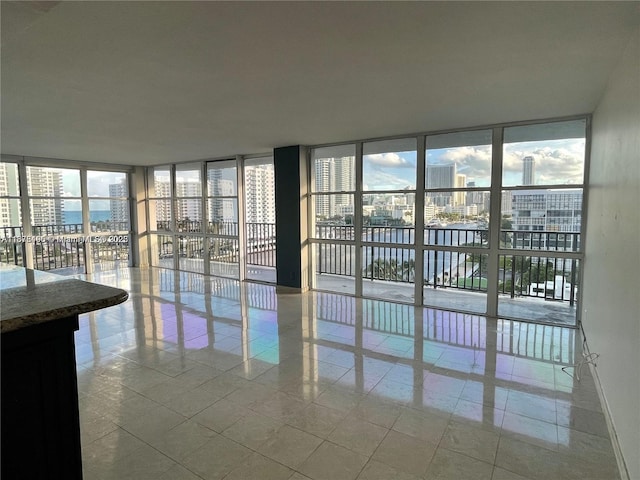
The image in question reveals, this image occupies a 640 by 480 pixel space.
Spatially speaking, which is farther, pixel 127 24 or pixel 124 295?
pixel 127 24

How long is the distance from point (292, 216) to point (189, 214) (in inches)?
143

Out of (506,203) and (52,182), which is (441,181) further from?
(52,182)

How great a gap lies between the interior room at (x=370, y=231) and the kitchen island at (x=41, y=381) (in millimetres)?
1000

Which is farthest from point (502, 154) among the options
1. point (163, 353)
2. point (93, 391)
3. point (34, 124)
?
point (34, 124)

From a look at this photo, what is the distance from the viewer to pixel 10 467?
3.73 feet

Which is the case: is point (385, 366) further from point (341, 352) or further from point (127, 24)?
point (127, 24)

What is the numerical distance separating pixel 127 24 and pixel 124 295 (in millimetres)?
1726

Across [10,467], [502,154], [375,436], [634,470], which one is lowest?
[375,436]

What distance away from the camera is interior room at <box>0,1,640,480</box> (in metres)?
2.12

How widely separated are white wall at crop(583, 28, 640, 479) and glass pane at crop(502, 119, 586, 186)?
0.83m

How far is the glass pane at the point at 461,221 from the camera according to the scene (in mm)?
5023

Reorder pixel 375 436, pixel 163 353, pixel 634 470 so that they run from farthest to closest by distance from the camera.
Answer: pixel 163 353 → pixel 375 436 → pixel 634 470

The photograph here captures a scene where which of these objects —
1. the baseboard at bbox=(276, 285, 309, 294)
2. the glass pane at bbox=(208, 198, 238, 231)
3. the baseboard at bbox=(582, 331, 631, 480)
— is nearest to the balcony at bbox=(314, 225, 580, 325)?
the baseboard at bbox=(276, 285, 309, 294)

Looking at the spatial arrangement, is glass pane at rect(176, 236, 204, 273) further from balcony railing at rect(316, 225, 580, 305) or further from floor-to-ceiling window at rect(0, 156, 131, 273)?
balcony railing at rect(316, 225, 580, 305)
